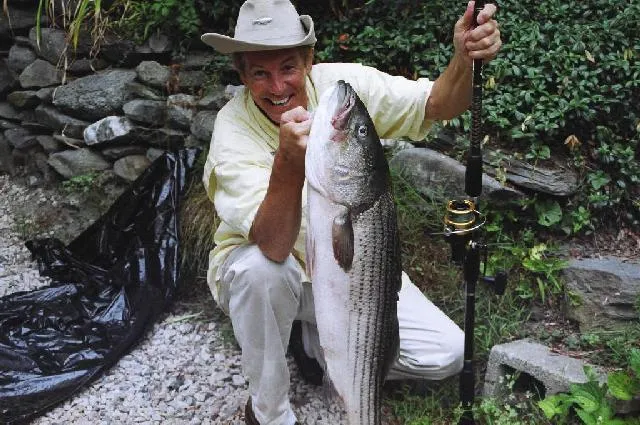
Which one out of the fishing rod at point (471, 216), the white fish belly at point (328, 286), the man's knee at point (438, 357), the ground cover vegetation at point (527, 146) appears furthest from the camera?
the ground cover vegetation at point (527, 146)

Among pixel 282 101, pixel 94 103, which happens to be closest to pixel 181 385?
pixel 282 101

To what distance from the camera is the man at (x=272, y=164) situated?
125 inches

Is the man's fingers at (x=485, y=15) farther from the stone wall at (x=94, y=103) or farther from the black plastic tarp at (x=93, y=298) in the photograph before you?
the stone wall at (x=94, y=103)

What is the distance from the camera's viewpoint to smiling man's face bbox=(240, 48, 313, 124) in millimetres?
3316

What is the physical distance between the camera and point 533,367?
364 centimetres

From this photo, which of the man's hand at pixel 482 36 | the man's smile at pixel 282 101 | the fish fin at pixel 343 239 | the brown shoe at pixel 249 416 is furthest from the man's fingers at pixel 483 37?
the brown shoe at pixel 249 416

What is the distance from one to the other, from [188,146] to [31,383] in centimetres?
213

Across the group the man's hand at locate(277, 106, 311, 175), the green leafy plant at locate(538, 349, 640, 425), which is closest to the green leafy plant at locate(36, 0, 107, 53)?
the man's hand at locate(277, 106, 311, 175)

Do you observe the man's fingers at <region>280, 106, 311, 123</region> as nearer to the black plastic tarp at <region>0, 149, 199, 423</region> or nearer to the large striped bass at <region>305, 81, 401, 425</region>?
the large striped bass at <region>305, 81, 401, 425</region>

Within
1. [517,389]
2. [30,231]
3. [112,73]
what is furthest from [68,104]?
[517,389]

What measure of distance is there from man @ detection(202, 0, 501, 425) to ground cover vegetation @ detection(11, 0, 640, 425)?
1.59 ft

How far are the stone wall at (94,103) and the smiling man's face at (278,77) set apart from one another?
2.19 m

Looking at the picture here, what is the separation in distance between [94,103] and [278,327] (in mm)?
3561

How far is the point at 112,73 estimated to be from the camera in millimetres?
6305
